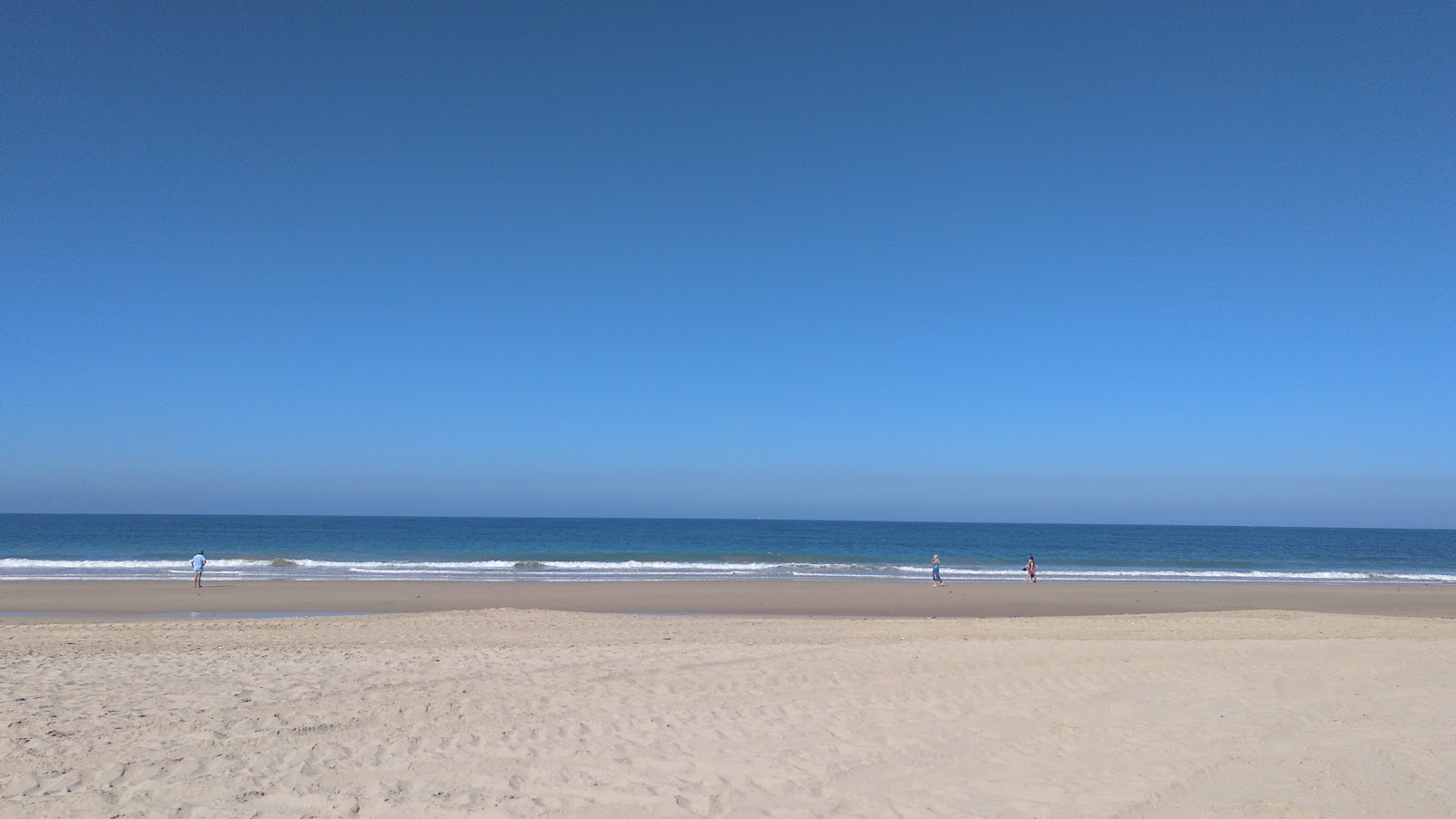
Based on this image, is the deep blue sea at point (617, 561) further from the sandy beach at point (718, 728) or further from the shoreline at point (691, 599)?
the sandy beach at point (718, 728)

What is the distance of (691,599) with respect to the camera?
982 inches

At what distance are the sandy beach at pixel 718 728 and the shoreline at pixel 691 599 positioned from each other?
8.62 meters

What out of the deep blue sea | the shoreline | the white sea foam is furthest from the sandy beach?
the deep blue sea

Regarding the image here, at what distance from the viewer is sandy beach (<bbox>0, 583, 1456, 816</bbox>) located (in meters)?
5.43

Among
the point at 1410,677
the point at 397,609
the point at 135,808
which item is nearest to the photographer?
the point at 135,808

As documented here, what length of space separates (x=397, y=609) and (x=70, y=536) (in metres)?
64.7

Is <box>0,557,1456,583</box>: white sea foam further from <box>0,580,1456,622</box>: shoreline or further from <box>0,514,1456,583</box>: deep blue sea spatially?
<box>0,580,1456,622</box>: shoreline

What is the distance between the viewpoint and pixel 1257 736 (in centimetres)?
714

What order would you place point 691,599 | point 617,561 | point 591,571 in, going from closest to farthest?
point 691,599
point 591,571
point 617,561

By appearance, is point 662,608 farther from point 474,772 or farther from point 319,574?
point 319,574

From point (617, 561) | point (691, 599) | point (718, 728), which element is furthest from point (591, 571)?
point (718, 728)

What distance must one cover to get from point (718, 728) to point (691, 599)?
1813cm

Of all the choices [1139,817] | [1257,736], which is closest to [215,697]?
[1139,817]

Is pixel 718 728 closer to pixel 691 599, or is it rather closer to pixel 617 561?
pixel 691 599
